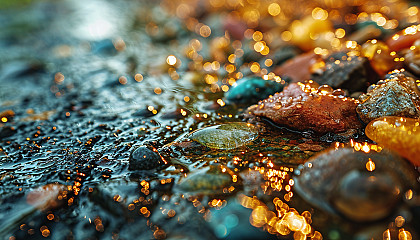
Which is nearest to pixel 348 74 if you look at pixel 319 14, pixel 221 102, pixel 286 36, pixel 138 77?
pixel 221 102

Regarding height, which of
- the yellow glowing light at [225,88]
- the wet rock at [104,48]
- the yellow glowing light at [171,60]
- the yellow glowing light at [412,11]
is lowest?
the wet rock at [104,48]

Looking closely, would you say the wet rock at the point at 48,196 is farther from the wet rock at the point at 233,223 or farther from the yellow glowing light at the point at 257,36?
the yellow glowing light at the point at 257,36

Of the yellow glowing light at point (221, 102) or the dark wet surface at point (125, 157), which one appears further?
the yellow glowing light at point (221, 102)

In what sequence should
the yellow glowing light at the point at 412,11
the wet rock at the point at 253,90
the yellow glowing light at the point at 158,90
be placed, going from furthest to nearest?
1. the yellow glowing light at the point at 412,11
2. the yellow glowing light at the point at 158,90
3. the wet rock at the point at 253,90

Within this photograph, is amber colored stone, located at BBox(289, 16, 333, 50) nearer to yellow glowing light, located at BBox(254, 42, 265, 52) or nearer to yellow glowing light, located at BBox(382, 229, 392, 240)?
yellow glowing light, located at BBox(254, 42, 265, 52)

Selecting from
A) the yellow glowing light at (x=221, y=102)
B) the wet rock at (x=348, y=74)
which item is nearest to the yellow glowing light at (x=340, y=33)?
the wet rock at (x=348, y=74)

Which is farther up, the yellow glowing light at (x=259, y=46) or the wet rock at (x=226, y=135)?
the wet rock at (x=226, y=135)

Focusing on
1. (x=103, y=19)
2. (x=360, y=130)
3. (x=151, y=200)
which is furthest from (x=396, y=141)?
(x=103, y=19)

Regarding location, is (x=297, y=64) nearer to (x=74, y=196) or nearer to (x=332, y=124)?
(x=332, y=124)

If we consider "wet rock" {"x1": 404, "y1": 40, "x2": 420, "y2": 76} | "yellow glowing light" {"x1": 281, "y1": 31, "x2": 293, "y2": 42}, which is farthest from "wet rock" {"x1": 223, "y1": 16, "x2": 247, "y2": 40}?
"wet rock" {"x1": 404, "y1": 40, "x2": 420, "y2": 76}
